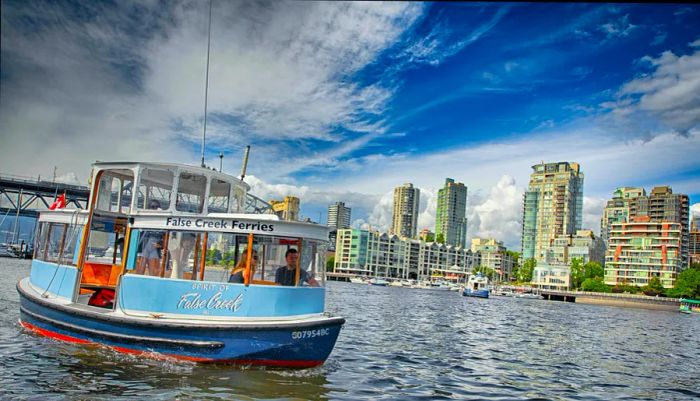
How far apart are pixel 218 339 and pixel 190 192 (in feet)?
13.2

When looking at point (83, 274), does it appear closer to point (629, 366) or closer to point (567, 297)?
point (629, 366)

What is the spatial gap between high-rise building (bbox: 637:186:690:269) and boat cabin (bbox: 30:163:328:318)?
164m

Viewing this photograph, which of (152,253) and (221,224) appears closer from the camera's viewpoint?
(221,224)

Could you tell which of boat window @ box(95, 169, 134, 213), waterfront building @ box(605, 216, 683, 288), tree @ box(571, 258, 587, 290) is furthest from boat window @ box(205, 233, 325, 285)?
tree @ box(571, 258, 587, 290)

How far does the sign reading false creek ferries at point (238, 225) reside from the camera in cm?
1177

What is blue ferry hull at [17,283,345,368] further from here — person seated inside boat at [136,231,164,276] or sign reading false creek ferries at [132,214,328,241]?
sign reading false creek ferries at [132,214,328,241]

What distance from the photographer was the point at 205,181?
13.5 m

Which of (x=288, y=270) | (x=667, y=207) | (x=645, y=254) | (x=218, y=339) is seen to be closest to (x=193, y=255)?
(x=218, y=339)

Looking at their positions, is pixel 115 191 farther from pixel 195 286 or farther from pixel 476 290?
pixel 476 290

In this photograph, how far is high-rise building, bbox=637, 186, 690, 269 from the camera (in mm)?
155000

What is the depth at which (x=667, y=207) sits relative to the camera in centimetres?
16075

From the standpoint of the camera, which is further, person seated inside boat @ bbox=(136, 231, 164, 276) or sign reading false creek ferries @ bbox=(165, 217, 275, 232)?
person seated inside boat @ bbox=(136, 231, 164, 276)

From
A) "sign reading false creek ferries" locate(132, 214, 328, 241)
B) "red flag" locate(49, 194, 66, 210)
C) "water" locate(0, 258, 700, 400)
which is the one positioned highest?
"red flag" locate(49, 194, 66, 210)

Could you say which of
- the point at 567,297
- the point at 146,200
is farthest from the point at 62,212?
the point at 567,297
